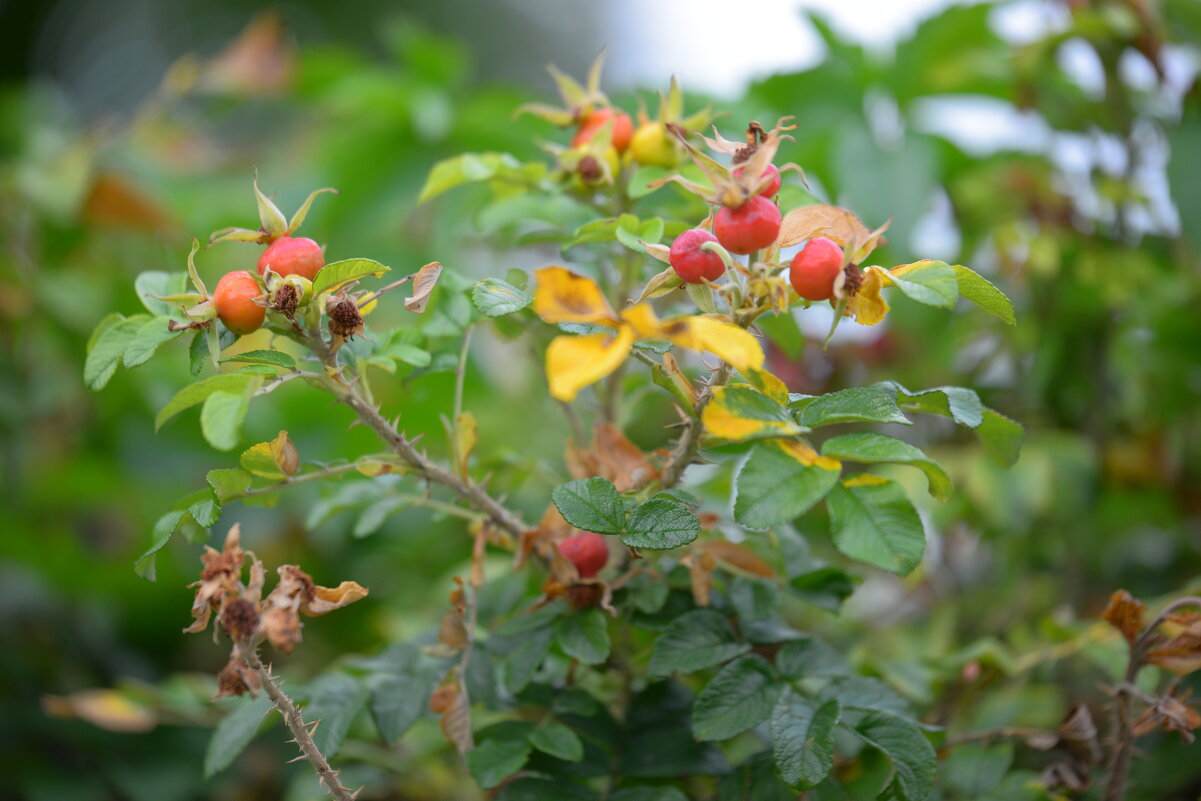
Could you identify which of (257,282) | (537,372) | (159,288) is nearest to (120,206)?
(537,372)

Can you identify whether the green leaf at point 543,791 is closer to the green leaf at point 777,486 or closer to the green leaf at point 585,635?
the green leaf at point 585,635

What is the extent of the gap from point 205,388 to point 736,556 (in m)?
0.27

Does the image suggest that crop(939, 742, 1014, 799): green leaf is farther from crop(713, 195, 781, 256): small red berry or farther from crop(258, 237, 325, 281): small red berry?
crop(258, 237, 325, 281): small red berry

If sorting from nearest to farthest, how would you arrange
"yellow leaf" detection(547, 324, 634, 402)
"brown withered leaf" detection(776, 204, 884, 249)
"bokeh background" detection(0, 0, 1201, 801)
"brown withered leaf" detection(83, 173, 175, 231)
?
"yellow leaf" detection(547, 324, 634, 402)
"brown withered leaf" detection(776, 204, 884, 249)
"bokeh background" detection(0, 0, 1201, 801)
"brown withered leaf" detection(83, 173, 175, 231)

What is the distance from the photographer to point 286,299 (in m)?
0.38

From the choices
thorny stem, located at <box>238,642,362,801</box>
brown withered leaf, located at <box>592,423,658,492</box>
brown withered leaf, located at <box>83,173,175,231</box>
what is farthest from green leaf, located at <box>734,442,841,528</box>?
brown withered leaf, located at <box>83,173,175,231</box>

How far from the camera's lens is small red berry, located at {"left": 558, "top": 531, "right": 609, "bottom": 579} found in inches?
18.6

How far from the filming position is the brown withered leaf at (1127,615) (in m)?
0.47

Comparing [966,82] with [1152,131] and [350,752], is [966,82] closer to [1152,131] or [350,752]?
[1152,131]

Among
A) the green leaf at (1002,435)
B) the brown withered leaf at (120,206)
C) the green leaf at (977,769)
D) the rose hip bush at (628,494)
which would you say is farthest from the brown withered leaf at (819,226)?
the brown withered leaf at (120,206)

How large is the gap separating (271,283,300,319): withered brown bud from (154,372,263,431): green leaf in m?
0.04

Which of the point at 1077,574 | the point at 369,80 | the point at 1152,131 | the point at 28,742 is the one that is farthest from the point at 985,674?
the point at 369,80

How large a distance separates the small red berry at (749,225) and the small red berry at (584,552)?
0.57ft

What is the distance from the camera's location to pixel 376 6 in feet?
11.9
